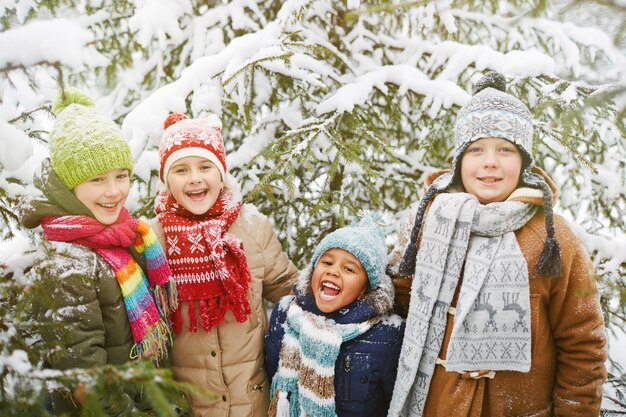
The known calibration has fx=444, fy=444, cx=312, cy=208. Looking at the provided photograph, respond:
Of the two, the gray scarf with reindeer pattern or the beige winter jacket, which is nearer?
the gray scarf with reindeer pattern

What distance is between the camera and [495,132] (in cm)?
238

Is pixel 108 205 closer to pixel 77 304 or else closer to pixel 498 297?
pixel 77 304

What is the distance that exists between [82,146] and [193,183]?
2.16ft

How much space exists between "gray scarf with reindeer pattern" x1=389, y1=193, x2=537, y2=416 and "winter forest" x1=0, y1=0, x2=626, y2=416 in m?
0.46

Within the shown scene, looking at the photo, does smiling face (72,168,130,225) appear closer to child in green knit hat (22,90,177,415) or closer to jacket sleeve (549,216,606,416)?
child in green knit hat (22,90,177,415)

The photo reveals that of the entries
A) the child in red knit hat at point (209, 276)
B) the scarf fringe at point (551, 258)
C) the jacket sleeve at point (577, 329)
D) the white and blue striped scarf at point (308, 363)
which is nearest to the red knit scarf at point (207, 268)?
the child in red knit hat at point (209, 276)

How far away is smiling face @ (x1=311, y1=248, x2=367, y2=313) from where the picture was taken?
2.67 metres

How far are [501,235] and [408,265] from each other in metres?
0.56

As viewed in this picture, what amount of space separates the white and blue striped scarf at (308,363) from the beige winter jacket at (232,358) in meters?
0.17

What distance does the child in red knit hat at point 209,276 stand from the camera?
8.87ft

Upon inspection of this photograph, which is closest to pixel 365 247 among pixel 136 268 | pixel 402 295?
pixel 402 295

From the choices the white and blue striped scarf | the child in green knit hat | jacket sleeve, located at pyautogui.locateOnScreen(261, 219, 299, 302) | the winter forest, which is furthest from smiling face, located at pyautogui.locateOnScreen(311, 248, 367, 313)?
the child in green knit hat

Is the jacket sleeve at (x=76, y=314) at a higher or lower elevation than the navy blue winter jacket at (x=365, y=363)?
higher

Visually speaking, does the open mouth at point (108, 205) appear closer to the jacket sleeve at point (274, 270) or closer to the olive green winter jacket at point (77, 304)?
the olive green winter jacket at point (77, 304)
